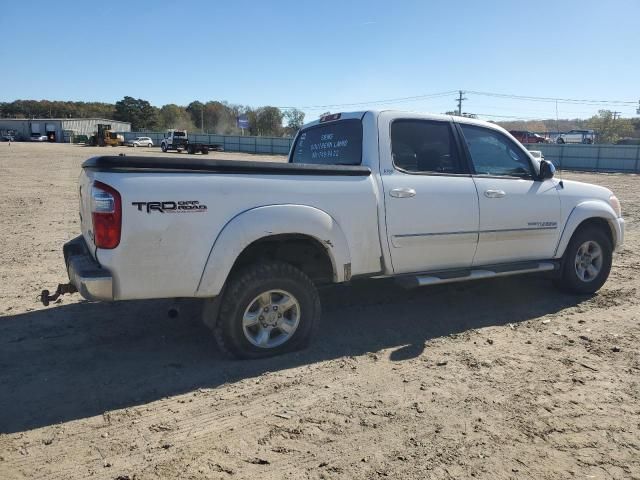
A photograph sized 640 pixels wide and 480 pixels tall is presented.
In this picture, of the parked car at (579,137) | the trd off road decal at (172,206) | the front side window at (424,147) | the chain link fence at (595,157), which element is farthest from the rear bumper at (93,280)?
the parked car at (579,137)

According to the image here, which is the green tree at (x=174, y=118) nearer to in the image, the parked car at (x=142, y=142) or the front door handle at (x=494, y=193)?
the parked car at (x=142, y=142)

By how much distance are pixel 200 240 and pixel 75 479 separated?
163 centimetres

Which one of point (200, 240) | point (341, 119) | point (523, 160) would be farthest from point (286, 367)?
point (523, 160)

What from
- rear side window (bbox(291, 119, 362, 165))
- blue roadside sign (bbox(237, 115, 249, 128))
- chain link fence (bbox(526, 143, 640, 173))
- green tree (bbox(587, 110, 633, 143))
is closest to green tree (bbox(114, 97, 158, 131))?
blue roadside sign (bbox(237, 115, 249, 128))

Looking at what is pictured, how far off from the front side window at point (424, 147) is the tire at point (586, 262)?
186cm

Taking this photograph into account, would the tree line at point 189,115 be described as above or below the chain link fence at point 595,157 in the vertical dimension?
above

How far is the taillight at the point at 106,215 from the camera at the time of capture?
3402 millimetres

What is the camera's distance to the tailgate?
12.3 feet

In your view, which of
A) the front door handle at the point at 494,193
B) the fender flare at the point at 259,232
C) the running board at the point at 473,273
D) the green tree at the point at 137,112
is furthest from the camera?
the green tree at the point at 137,112

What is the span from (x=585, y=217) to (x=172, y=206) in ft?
14.9

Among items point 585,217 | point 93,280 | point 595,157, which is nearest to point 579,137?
point 595,157

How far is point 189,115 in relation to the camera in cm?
A: 12950

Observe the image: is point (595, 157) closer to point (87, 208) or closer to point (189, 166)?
point (189, 166)

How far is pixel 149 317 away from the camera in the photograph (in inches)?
199
